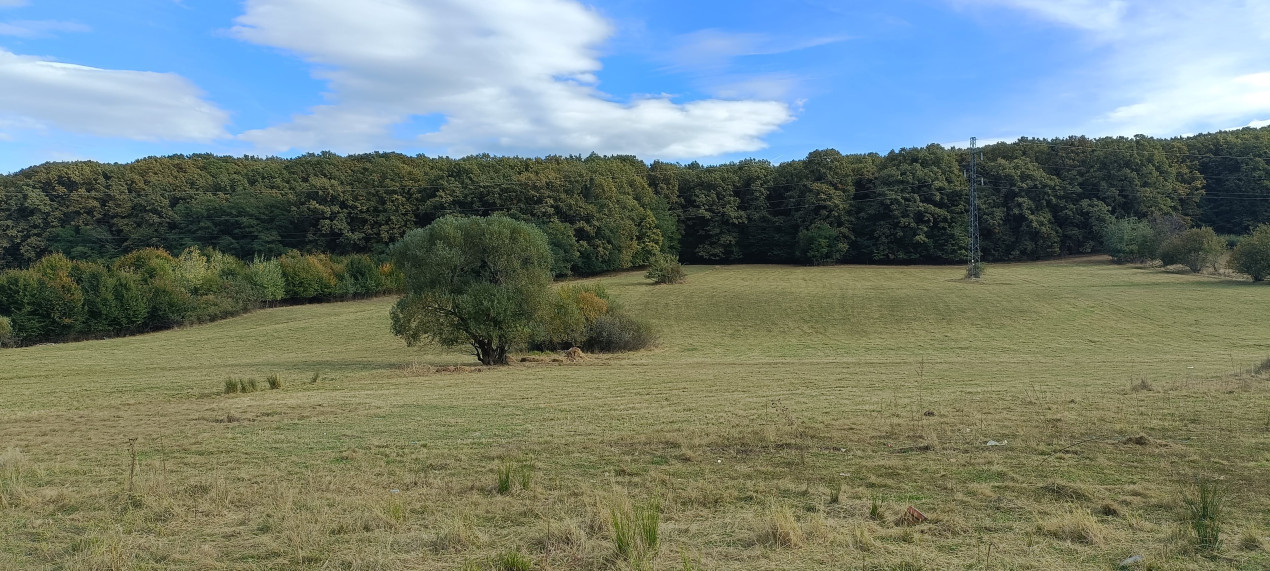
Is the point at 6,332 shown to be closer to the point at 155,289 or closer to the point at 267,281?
the point at 155,289

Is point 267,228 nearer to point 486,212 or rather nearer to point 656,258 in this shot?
point 486,212

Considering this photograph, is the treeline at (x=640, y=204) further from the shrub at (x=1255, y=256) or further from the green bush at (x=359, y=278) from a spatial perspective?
the shrub at (x=1255, y=256)

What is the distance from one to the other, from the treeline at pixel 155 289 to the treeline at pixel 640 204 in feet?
31.5

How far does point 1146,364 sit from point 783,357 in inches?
552

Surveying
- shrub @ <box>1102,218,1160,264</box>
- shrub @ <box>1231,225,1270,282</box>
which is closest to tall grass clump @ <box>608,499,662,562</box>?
shrub @ <box>1231,225,1270,282</box>

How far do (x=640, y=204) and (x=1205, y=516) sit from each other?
287ft

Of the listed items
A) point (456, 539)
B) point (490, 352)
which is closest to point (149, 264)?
point (490, 352)

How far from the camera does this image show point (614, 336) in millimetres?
39938

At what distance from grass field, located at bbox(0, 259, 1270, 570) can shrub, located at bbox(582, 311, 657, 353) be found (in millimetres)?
14695

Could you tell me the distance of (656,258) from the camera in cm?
7238

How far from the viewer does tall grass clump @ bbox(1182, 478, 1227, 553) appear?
5.44m

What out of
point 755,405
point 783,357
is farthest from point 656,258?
point 755,405

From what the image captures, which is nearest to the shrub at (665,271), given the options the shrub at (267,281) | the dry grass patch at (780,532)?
the shrub at (267,281)

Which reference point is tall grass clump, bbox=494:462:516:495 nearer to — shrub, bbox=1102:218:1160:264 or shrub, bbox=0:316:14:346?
shrub, bbox=0:316:14:346
